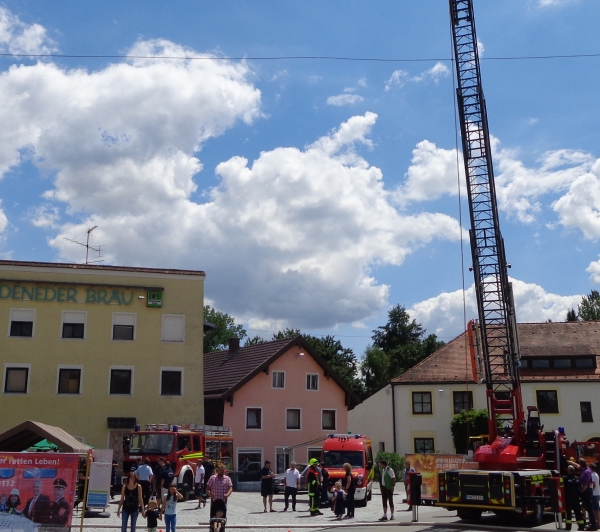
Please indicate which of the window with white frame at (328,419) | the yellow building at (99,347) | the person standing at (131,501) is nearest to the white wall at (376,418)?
the window with white frame at (328,419)

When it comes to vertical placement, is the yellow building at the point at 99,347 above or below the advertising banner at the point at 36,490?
above

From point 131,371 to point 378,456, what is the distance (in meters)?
15.1

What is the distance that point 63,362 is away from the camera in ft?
115

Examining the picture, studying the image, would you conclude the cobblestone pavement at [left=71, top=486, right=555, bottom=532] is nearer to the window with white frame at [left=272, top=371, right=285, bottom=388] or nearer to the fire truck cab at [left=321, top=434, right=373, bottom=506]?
the fire truck cab at [left=321, top=434, right=373, bottom=506]

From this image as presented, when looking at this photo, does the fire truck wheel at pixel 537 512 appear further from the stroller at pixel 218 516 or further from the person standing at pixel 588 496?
the stroller at pixel 218 516

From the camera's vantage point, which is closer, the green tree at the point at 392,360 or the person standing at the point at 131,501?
the person standing at the point at 131,501

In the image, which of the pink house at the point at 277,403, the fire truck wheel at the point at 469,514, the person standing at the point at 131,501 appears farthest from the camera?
the pink house at the point at 277,403

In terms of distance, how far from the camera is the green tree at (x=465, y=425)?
42969mm

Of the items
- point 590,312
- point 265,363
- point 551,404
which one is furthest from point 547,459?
point 590,312

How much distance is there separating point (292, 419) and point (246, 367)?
159 inches

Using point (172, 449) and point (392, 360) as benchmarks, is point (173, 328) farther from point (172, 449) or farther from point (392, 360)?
point (392, 360)

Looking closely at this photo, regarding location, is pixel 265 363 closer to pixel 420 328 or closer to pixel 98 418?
pixel 98 418

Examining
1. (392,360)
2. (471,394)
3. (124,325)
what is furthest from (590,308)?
(124,325)

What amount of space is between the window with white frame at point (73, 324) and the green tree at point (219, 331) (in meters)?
49.3
